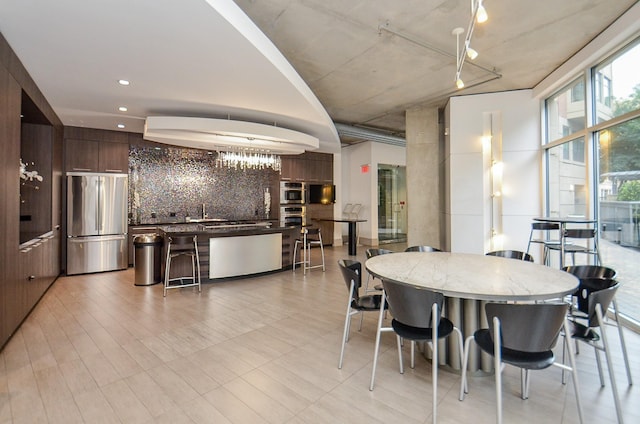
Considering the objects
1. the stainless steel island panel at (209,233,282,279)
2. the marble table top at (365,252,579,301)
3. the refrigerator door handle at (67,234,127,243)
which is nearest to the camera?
the marble table top at (365,252,579,301)

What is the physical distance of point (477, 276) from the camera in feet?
8.36

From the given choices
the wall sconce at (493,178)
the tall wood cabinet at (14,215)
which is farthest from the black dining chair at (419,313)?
the wall sconce at (493,178)

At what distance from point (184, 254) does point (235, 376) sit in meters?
3.21

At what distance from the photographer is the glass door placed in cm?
1084

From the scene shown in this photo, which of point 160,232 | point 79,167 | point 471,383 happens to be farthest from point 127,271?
point 471,383

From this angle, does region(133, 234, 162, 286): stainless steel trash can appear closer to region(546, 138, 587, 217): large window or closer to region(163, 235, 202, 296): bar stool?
region(163, 235, 202, 296): bar stool

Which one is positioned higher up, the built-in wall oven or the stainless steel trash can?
the built-in wall oven

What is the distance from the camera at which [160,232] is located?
19.7 feet

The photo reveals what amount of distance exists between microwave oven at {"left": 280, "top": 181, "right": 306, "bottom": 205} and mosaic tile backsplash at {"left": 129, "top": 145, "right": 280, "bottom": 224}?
0.91 ft

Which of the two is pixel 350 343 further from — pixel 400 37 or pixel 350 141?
pixel 350 141

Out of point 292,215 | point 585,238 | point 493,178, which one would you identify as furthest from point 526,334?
point 292,215

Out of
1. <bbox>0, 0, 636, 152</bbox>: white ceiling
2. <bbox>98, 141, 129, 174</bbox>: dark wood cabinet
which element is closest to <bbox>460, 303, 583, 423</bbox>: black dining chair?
<bbox>0, 0, 636, 152</bbox>: white ceiling

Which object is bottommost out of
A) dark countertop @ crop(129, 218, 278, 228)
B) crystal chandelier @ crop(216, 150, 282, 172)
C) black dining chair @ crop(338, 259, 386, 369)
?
black dining chair @ crop(338, 259, 386, 369)

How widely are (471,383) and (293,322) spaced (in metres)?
2.03
